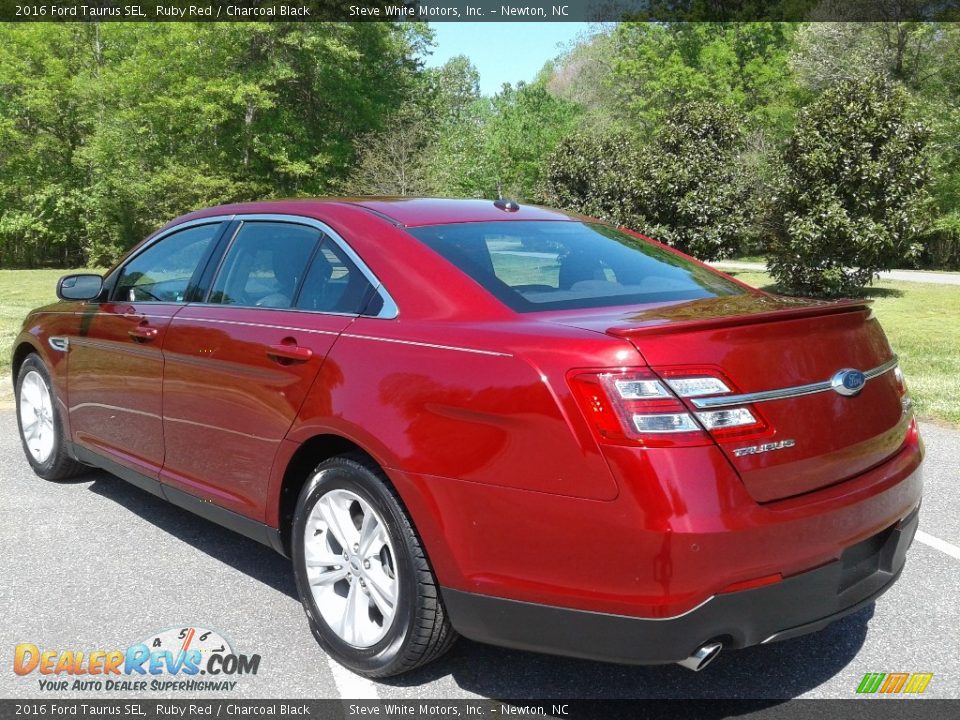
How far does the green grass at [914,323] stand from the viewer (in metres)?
8.26

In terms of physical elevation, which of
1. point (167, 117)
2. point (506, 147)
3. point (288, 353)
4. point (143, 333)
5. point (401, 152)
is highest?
point (167, 117)

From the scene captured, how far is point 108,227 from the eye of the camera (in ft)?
144

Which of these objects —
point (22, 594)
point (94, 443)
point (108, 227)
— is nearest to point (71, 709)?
point (22, 594)

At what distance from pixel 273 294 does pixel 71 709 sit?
170cm

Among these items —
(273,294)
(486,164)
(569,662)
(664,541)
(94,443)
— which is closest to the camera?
(664,541)

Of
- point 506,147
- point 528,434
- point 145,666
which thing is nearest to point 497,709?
point 528,434

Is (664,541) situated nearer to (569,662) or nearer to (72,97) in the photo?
(569,662)

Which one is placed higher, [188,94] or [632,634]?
[188,94]

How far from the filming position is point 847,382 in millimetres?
2877

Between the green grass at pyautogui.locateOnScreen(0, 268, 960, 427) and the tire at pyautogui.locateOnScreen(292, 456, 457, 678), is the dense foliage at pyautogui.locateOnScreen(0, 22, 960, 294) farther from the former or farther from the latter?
the tire at pyautogui.locateOnScreen(292, 456, 457, 678)

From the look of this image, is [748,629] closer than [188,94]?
Yes

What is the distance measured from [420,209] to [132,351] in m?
1.66

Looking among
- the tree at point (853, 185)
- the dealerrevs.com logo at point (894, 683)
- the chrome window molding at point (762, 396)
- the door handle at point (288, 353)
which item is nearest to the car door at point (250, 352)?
the door handle at point (288, 353)

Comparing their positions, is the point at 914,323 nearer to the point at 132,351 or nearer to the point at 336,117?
the point at 132,351
